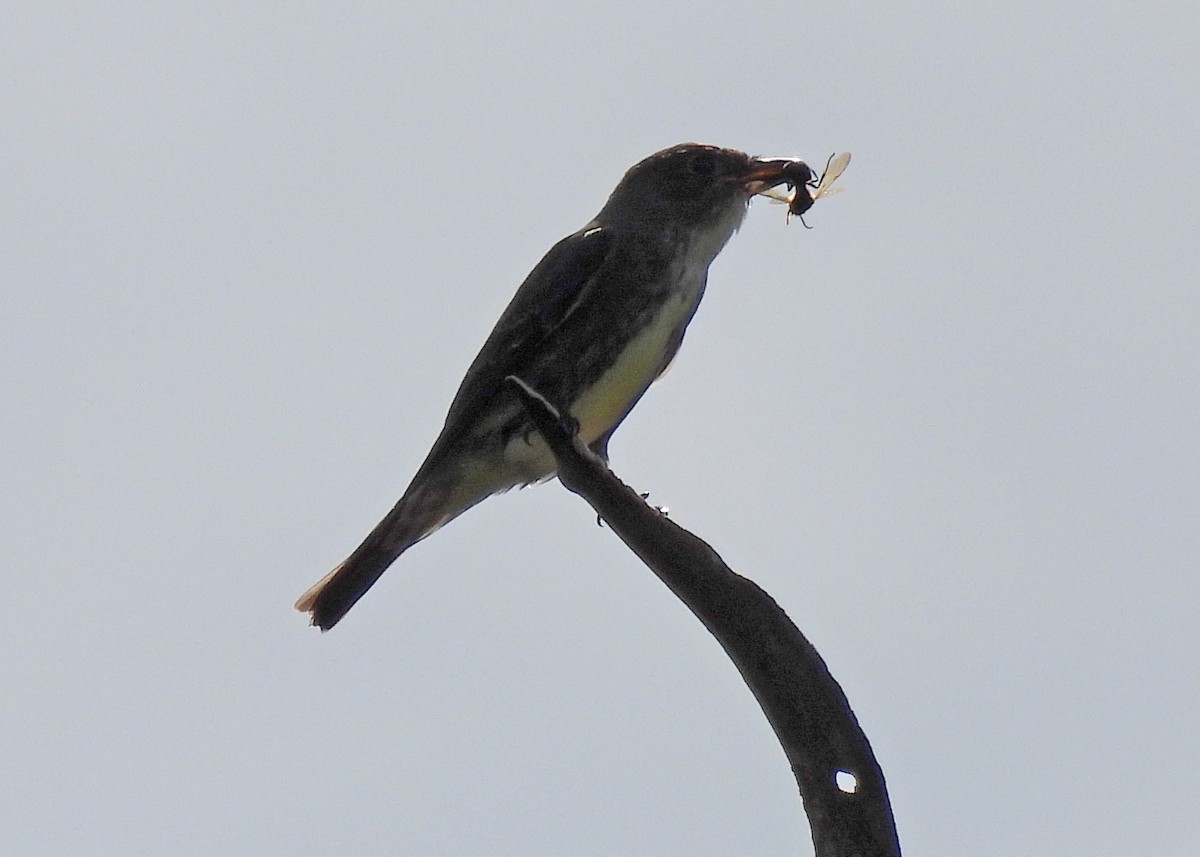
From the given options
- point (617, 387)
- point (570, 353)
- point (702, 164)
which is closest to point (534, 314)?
point (570, 353)

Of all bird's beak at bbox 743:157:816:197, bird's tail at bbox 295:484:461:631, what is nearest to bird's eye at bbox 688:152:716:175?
bird's beak at bbox 743:157:816:197

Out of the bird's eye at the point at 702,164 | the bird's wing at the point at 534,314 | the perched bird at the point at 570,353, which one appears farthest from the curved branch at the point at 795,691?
the bird's eye at the point at 702,164

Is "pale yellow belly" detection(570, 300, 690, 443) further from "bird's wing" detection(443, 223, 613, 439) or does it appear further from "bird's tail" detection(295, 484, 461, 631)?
"bird's tail" detection(295, 484, 461, 631)

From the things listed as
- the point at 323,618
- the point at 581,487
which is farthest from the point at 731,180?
the point at 581,487

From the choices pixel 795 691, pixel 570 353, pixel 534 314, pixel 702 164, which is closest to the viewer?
pixel 795 691

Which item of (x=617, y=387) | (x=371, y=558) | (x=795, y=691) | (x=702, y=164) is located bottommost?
(x=795, y=691)

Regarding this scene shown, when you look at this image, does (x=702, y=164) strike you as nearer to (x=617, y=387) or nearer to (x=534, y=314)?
(x=534, y=314)

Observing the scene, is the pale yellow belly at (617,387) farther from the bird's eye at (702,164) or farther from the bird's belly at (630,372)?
the bird's eye at (702,164)
